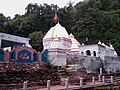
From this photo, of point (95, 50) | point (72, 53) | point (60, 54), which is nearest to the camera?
point (60, 54)

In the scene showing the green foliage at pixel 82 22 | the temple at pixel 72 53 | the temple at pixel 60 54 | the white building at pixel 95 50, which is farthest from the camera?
the green foliage at pixel 82 22

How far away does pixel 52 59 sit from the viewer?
2436 centimetres

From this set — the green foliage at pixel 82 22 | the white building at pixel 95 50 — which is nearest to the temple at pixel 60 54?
the white building at pixel 95 50

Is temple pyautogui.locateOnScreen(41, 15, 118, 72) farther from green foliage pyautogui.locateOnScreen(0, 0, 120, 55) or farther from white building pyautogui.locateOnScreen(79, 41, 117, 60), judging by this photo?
green foliage pyautogui.locateOnScreen(0, 0, 120, 55)

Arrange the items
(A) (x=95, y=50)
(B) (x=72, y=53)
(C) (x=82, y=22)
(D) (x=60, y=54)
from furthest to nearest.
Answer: (C) (x=82, y=22)
(A) (x=95, y=50)
(B) (x=72, y=53)
(D) (x=60, y=54)

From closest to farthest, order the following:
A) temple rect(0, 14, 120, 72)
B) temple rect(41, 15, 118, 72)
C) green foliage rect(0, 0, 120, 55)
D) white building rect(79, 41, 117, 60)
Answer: temple rect(0, 14, 120, 72) < temple rect(41, 15, 118, 72) < white building rect(79, 41, 117, 60) < green foliage rect(0, 0, 120, 55)

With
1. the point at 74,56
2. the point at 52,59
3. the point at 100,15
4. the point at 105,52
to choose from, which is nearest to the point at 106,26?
the point at 100,15

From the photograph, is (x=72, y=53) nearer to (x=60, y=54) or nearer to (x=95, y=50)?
(x=60, y=54)

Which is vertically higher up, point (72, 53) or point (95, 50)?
point (95, 50)

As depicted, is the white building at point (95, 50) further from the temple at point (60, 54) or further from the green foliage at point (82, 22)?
the green foliage at point (82, 22)

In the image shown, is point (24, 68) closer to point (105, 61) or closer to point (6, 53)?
point (6, 53)

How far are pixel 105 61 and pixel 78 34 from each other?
21046 mm

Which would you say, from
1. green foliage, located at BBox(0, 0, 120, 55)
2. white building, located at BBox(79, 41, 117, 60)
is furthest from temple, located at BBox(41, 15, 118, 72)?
green foliage, located at BBox(0, 0, 120, 55)

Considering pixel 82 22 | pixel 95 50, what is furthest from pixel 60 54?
pixel 82 22
